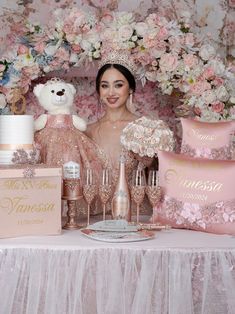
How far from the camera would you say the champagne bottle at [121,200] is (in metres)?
2.01

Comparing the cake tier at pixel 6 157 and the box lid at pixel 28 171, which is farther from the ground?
the cake tier at pixel 6 157

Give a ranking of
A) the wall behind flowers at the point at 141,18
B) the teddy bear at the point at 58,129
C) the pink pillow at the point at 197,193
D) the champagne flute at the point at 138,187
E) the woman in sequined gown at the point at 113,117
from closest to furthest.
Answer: the pink pillow at the point at 197,193 → the champagne flute at the point at 138,187 → the teddy bear at the point at 58,129 → the woman in sequined gown at the point at 113,117 → the wall behind flowers at the point at 141,18

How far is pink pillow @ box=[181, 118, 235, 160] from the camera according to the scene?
6.59 ft

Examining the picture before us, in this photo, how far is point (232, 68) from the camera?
2.35 meters

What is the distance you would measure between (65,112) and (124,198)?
1.32ft

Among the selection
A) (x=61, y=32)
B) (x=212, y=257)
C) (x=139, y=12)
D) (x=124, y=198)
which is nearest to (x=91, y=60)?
(x=61, y=32)

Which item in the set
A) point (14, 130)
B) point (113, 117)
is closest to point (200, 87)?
point (113, 117)

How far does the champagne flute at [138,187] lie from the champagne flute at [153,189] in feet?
0.07

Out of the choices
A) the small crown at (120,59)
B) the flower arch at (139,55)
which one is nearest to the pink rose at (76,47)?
the flower arch at (139,55)

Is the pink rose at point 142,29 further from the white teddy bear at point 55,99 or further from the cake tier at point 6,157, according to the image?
the cake tier at point 6,157

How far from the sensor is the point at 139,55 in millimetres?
2273

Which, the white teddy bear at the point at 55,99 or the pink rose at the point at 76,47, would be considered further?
the pink rose at the point at 76,47

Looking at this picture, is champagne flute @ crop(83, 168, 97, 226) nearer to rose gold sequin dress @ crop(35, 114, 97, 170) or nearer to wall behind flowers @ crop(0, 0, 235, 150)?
rose gold sequin dress @ crop(35, 114, 97, 170)

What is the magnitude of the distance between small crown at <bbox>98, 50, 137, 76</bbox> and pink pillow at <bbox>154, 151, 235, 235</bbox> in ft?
1.42
